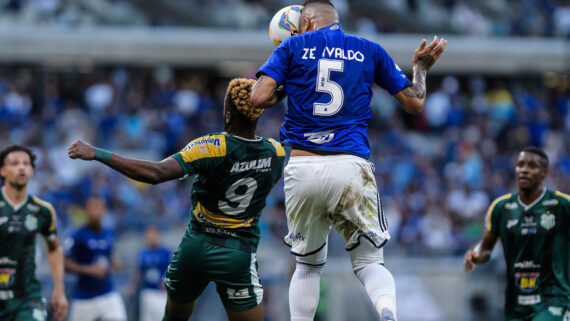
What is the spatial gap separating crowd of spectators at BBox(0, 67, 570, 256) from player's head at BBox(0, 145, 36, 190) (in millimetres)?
6881

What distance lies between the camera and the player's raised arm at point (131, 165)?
5840 mm

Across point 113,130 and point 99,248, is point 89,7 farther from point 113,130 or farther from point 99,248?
point 99,248

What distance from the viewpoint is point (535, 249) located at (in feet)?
26.4

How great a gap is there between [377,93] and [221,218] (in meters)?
17.1

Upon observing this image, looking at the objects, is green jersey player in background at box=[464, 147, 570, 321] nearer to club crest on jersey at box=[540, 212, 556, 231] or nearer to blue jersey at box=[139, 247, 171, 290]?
club crest on jersey at box=[540, 212, 556, 231]

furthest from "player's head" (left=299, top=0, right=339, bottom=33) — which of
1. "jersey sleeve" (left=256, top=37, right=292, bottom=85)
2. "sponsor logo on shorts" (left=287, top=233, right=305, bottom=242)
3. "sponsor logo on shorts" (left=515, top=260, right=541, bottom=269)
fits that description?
"sponsor logo on shorts" (left=515, top=260, right=541, bottom=269)

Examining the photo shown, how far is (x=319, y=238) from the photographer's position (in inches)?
246

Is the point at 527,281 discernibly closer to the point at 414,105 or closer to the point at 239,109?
the point at 414,105

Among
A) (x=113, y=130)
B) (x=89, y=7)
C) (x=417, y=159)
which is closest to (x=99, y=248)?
(x=113, y=130)

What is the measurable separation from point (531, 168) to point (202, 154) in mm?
3541

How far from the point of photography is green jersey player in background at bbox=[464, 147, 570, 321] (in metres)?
7.94

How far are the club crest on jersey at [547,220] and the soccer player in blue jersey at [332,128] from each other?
103 inches

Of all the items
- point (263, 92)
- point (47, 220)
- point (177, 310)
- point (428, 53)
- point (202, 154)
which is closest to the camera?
point (263, 92)

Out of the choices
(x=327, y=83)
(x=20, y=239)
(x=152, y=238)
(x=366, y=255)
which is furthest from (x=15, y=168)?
(x=152, y=238)
